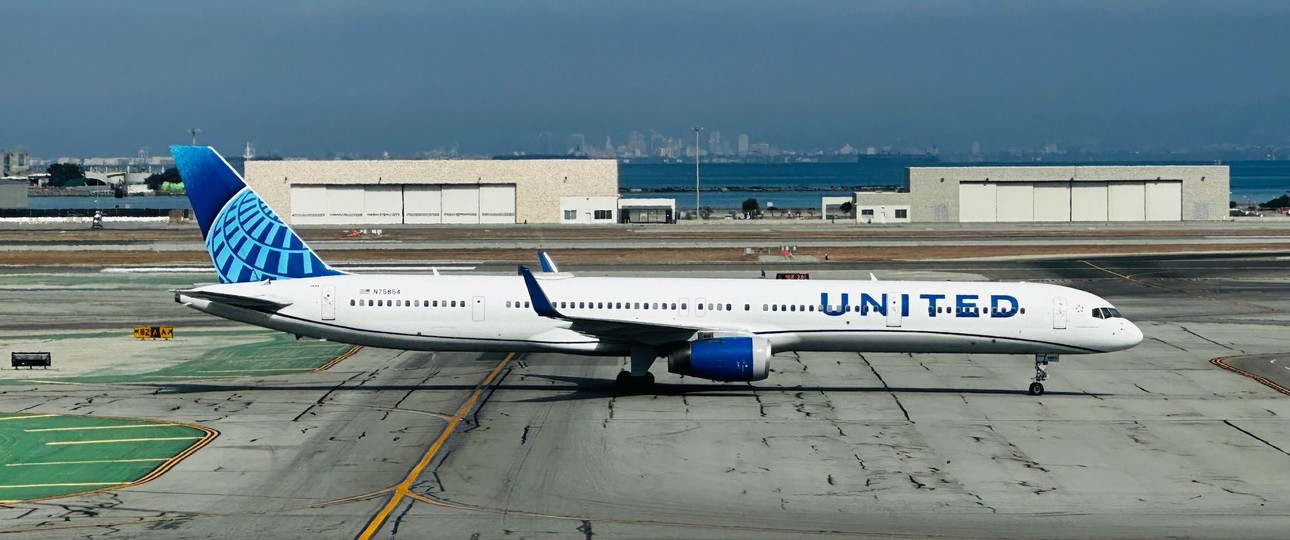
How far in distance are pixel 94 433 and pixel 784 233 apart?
92945 millimetres

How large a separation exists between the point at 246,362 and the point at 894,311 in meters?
22.8

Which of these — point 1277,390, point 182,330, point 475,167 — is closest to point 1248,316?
point 1277,390

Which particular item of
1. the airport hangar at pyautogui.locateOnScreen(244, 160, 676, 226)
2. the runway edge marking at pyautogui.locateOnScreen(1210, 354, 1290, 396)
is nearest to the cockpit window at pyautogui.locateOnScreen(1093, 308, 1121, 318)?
the runway edge marking at pyautogui.locateOnScreen(1210, 354, 1290, 396)

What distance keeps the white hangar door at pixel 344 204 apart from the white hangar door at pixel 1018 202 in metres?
72.3

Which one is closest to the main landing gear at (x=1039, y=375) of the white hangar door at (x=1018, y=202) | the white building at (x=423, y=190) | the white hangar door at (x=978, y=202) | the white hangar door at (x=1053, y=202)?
the white hangar door at (x=978, y=202)

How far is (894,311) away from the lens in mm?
39656

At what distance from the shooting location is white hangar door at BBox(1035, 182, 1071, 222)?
456ft

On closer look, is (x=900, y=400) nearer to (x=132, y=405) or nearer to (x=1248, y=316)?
(x=132, y=405)

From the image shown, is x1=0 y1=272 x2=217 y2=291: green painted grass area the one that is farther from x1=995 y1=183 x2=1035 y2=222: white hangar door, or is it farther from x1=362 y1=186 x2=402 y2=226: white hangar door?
x1=995 y1=183 x2=1035 y2=222: white hangar door

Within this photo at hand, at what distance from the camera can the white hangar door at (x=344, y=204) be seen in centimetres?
14425

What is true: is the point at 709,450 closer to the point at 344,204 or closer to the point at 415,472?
the point at 415,472

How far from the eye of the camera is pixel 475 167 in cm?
14612

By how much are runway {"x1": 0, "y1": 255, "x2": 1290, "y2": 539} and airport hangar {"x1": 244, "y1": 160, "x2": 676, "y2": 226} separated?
319 feet

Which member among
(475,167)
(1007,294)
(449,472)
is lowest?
(449,472)
